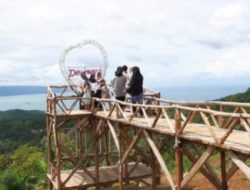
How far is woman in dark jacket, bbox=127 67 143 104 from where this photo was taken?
1488cm

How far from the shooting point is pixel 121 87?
16844mm

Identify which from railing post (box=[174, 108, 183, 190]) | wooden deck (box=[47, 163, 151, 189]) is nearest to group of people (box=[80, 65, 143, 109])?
wooden deck (box=[47, 163, 151, 189])

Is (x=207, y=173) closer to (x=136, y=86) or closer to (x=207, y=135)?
(x=207, y=135)

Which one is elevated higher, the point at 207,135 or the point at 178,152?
the point at 207,135

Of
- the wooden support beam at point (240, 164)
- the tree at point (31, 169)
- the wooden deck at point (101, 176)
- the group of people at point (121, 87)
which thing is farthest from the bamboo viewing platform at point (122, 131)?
the tree at point (31, 169)

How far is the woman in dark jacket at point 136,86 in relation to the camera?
48.8 ft

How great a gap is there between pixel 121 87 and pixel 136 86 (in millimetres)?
1846

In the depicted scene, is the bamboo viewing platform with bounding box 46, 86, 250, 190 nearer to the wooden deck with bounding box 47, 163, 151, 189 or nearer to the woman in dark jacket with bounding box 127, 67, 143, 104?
the wooden deck with bounding box 47, 163, 151, 189

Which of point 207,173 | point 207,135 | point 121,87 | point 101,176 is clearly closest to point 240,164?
point 207,135

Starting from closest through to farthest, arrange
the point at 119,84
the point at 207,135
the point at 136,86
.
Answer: the point at 207,135, the point at 136,86, the point at 119,84

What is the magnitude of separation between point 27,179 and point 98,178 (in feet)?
29.6

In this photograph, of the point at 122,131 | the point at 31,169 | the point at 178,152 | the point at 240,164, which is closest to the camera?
the point at 240,164

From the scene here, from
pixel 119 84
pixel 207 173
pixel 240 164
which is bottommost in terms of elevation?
pixel 207 173

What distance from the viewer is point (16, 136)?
3642 inches
